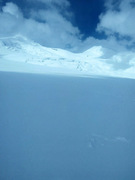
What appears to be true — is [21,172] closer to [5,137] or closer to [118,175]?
[5,137]

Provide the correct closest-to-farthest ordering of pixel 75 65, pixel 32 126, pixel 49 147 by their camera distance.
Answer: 1. pixel 49 147
2. pixel 32 126
3. pixel 75 65

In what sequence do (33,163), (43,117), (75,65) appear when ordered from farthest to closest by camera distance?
(75,65) < (43,117) < (33,163)

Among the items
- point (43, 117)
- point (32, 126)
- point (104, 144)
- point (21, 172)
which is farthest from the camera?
point (43, 117)

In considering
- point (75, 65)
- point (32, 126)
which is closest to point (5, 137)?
point (32, 126)

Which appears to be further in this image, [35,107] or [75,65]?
[75,65]

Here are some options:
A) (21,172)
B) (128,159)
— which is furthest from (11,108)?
(128,159)

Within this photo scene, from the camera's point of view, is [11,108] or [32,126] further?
[11,108]

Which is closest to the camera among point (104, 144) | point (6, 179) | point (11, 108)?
point (6, 179)

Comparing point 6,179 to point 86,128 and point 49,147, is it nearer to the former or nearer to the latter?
point 49,147
